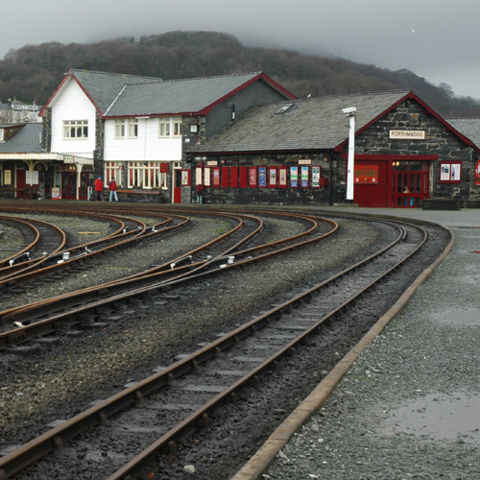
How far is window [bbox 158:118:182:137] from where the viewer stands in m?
46.1

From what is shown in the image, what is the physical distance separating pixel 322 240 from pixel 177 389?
46.0 feet

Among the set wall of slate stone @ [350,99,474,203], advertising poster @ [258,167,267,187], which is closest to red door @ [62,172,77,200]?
advertising poster @ [258,167,267,187]

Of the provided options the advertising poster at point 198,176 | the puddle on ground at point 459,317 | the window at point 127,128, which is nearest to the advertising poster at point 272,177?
the advertising poster at point 198,176

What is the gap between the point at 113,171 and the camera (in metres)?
48.9

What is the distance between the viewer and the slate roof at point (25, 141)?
5519 cm

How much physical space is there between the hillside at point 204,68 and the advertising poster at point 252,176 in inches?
2086

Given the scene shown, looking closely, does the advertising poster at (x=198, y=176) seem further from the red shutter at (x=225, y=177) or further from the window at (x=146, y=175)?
the window at (x=146, y=175)

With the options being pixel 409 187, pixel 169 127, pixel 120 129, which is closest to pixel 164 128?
pixel 169 127

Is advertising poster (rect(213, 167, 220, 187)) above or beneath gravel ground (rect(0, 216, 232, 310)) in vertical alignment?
above

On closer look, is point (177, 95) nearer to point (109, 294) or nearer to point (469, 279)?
point (469, 279)

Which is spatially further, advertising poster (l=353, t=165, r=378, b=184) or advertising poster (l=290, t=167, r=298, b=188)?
advertising poster (l=290, t=167, r=298, b=188)

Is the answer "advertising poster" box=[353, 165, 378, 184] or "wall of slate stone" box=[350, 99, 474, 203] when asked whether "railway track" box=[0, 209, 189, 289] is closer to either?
"advertising poster" box=[353, 165, 378, 184]

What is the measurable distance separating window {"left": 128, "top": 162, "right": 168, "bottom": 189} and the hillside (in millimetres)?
48893

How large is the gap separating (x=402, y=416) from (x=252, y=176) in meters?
36.1
